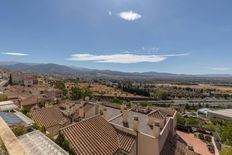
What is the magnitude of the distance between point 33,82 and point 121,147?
9898 cm

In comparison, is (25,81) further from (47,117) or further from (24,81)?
(47,117)

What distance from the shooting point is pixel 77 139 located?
481 inches

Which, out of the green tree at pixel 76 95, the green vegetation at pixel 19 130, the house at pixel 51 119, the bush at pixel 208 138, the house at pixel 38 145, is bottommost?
the green tree at pixel 76 95

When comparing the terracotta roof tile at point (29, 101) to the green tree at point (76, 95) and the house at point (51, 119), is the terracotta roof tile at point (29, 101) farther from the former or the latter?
the green tree at point (76, 95)

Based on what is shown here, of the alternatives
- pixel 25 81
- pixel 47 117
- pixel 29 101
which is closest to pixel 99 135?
pixel 47 117

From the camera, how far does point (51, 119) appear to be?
22781 mm

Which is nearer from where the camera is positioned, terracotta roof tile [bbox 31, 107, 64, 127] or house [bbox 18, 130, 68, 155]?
house [bbox 18, 130, 68, 155]

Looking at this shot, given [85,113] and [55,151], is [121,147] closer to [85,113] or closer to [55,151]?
[55,151]

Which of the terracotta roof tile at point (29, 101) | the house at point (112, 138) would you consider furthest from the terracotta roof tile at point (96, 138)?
the terracotta roof tile at point (29, 101)

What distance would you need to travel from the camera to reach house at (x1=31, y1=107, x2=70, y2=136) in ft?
69.0

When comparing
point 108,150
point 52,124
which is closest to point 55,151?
point 108,150

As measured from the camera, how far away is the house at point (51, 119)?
21030 mm

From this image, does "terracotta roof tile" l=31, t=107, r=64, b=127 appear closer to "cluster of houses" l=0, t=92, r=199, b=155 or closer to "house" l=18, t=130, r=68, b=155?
"cluster of houses" l=0, t=92, r=199, b=155

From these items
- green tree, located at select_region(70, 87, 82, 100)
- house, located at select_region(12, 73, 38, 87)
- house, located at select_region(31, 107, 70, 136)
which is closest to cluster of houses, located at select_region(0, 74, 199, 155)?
house, located at select_region(31, 107, 70, 136)
